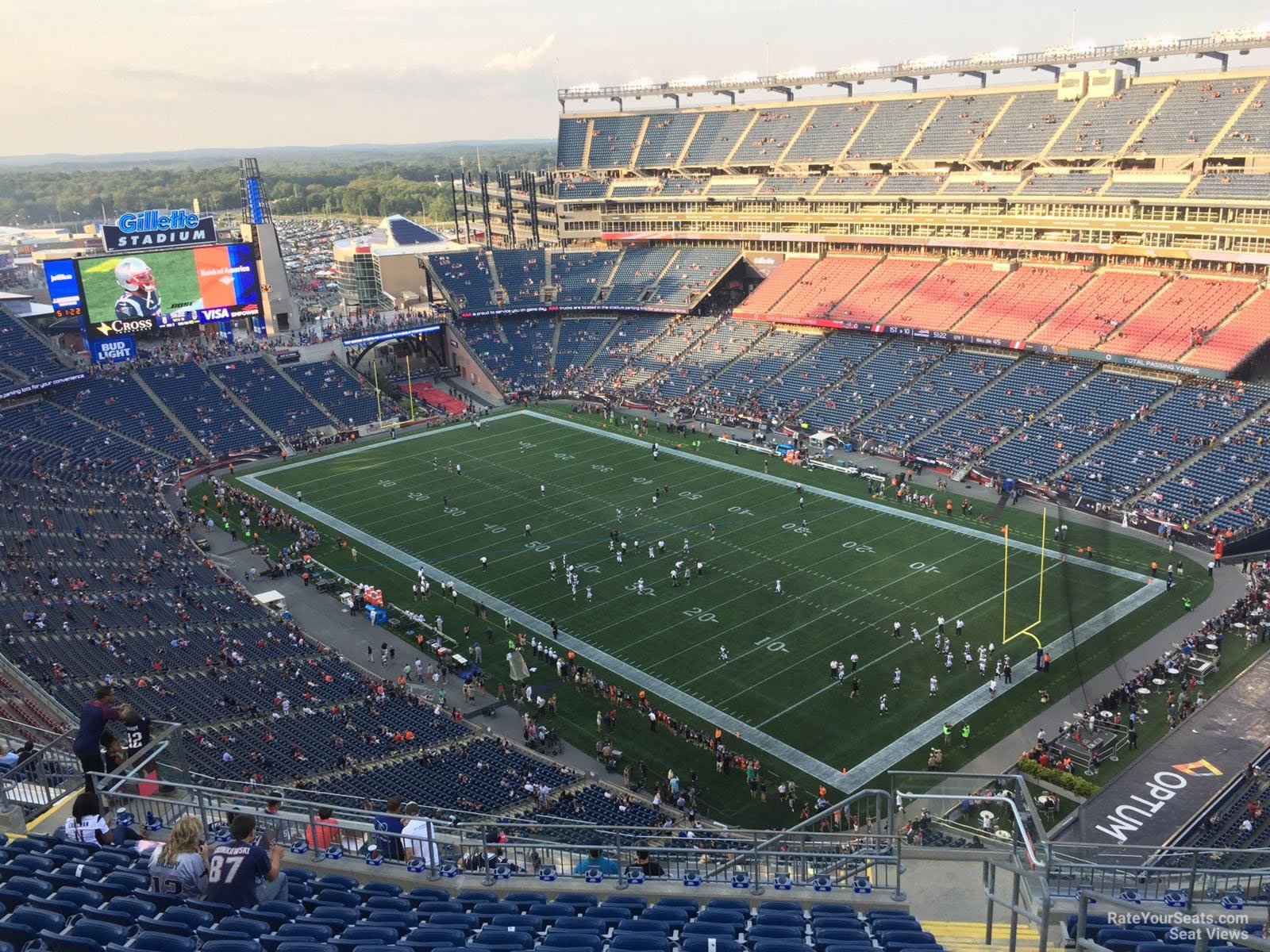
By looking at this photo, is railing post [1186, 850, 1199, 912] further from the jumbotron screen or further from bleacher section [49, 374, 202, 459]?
the jumbotron screen

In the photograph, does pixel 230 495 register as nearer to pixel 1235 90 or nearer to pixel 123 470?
pixel 123 470

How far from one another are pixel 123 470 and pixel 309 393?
14368 mm

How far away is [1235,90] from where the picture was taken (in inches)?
2232

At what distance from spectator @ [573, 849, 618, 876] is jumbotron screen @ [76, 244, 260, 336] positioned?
55.5m

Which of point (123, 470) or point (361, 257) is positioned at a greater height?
point (361, 257)

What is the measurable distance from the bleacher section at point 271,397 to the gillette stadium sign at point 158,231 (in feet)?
25.6

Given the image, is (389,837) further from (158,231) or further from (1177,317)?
(158,231)

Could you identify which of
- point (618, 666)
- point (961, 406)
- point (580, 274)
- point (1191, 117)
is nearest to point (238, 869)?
point (618, 666)

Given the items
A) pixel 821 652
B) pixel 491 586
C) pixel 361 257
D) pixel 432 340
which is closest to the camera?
pixel 821 652

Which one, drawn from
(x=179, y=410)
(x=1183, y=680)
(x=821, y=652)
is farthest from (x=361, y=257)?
(x=1183, y=680)

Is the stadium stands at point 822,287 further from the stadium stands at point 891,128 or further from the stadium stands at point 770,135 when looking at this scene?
the stadium stands at point 770,135

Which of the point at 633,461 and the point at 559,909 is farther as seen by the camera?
the point at 633,461

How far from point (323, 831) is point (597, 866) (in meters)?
3.72

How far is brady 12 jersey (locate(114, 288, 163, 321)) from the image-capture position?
58.5m
